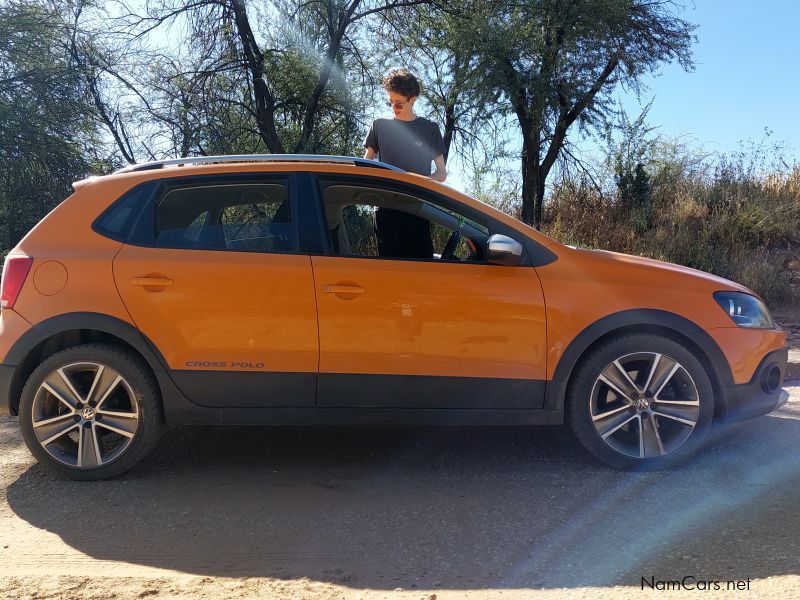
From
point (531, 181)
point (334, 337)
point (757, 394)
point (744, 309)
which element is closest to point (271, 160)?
point (334, 337)

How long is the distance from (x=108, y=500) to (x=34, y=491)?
52cm

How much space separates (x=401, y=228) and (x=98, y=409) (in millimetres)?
2095

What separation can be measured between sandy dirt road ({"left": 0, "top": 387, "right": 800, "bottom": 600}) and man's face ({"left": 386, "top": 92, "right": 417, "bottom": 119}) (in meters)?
2.43

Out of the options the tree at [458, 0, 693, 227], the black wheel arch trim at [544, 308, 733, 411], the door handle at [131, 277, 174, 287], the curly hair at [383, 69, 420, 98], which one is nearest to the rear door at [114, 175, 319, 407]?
the door handle at [131, 277, 174, 287]

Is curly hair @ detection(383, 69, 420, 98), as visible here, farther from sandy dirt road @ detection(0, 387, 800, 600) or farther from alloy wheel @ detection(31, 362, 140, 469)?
alloy wheel @ detection(31, 362, 140, 469)

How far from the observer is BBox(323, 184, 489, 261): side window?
13.3 feet

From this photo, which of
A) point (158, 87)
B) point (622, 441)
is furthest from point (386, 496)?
point (158, 87)

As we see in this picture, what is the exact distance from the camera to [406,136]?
201 inches

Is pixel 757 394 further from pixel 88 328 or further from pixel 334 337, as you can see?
pixel 88 328

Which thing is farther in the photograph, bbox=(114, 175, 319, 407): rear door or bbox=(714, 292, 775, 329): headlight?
bbox=(714, 292, 775, 329): headlight

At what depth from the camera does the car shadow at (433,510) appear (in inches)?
116

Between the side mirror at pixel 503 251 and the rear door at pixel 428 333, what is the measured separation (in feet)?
0.16

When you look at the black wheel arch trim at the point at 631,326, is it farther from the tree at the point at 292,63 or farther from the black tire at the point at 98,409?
the tree at the point at 292,63

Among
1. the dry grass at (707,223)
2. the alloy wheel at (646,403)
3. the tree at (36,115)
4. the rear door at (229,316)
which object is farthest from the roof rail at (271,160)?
the tree at (36,115)
